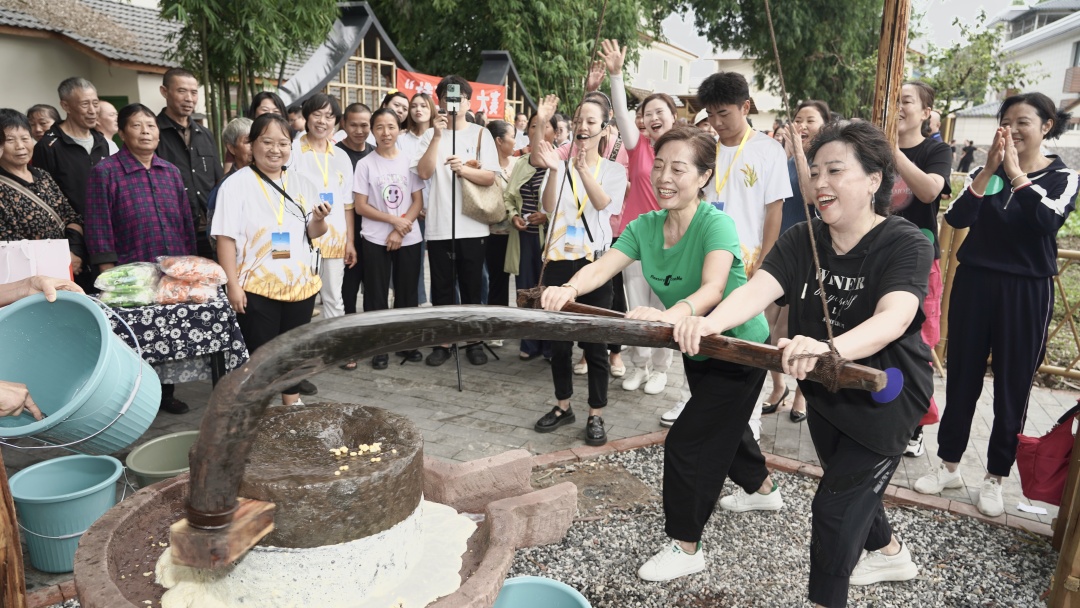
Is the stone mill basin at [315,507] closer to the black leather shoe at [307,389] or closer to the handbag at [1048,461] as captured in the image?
the handbag at [1048,461]

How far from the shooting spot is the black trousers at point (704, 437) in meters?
2.97

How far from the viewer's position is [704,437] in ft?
9.96

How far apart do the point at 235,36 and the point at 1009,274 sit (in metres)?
8.30

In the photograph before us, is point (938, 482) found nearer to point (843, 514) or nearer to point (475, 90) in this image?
point (843, 514)

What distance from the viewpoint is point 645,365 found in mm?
5797

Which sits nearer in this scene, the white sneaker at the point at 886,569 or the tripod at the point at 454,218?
the white sneaker at the point at 886,569

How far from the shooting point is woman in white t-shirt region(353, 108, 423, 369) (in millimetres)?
5777

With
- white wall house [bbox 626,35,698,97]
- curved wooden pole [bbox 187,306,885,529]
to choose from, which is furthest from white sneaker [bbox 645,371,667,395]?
white wall house [bbox 626,35,698,97]

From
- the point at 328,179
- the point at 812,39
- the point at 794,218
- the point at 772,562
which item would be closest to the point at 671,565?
the point at 772,562

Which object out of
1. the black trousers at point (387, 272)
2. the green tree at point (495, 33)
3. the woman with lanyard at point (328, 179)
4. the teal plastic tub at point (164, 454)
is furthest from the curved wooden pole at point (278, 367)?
the green tree at point (495, 33)

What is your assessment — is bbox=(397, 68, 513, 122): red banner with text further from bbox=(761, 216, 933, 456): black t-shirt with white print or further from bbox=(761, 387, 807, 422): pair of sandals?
bbox=(761, 216, 933, 456): black t-shirt with white print

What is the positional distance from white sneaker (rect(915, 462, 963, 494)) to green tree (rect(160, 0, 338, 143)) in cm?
820

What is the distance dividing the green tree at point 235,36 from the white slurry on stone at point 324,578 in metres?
7.76

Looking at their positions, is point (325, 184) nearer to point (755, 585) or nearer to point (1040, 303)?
point (755, 585)
